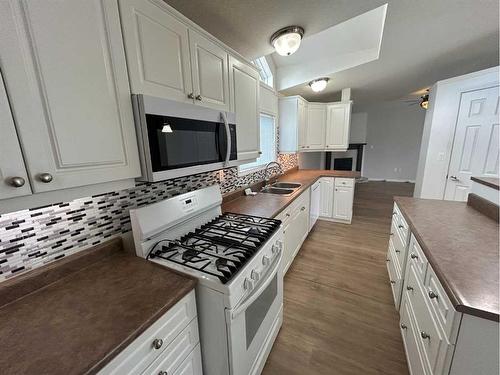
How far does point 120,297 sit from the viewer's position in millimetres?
837

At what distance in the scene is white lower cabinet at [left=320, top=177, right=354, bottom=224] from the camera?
11.7 feet

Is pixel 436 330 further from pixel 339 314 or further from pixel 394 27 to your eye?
pixel 394 27

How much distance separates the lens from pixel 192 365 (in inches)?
39.4

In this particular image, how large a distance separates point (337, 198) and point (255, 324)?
293 centimetres

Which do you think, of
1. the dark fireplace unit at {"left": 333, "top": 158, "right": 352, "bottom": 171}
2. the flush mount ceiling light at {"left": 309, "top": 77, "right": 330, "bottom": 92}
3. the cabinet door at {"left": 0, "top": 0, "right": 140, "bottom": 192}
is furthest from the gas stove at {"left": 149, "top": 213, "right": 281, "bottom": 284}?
the dark fireplace unit at {"left": 333, "top": 158, "right": 352, "bottom": 171}

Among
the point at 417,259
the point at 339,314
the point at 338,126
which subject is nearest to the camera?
the point at 417,259

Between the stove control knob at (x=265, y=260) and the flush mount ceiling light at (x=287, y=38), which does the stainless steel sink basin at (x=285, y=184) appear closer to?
the flush mount ceiling light at (x=287, y=38)

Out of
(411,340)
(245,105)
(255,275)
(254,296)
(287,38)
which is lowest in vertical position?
(411,340)

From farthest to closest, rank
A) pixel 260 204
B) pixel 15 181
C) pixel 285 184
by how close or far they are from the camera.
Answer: pixel 285 184, pixel 260 204, pixel 15 181

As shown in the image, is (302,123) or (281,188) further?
(302,123)

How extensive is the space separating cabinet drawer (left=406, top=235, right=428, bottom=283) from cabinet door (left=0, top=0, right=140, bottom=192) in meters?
1.66

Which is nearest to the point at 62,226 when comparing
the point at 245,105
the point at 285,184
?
the point at 245,105

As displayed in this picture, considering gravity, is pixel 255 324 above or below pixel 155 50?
below

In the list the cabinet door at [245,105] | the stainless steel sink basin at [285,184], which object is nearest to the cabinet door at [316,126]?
the stainless steel sink basin at [285,184]
